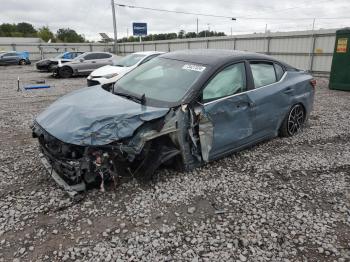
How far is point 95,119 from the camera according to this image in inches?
130

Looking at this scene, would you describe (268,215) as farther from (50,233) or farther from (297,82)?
(297,82)

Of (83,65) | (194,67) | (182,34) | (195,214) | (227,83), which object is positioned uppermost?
(182,34)

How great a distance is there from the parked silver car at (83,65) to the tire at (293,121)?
13.1 metres

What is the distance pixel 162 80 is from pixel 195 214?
199 cm

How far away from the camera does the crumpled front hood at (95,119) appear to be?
3.18m

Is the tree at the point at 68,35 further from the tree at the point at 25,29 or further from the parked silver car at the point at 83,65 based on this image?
the parked silver car at the point at 83,65

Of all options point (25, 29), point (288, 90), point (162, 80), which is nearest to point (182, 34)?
point (25, 29)

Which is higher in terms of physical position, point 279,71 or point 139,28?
point 139,28

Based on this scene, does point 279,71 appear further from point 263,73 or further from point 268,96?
point 268,96

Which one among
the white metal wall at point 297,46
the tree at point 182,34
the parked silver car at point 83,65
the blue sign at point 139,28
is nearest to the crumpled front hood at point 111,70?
the parked silver car at point 83,65

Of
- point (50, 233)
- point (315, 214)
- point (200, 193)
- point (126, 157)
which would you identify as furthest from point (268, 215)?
point (50, 233)

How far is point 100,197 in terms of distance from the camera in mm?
3381

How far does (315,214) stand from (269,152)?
1.71m

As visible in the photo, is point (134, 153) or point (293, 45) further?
point (293, 45)
